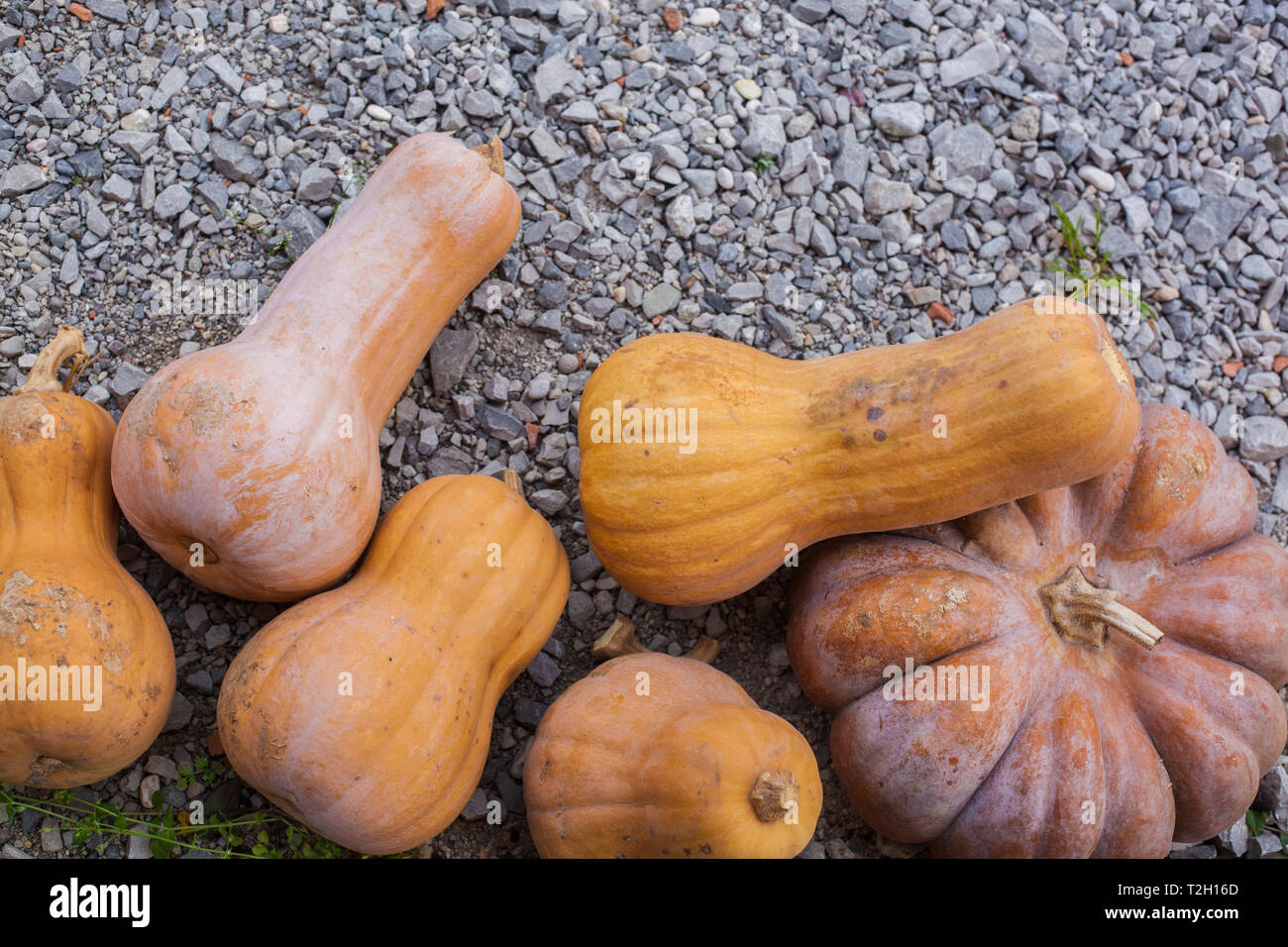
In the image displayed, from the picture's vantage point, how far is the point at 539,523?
104 inches

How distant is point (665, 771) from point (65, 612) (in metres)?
1.36

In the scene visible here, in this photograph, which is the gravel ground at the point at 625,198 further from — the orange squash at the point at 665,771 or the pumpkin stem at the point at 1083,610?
the pumpkin stem at the point at 1083,610

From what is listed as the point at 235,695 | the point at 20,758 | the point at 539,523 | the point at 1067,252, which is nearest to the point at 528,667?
the point at 539,523

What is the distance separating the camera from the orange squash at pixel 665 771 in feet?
7.06

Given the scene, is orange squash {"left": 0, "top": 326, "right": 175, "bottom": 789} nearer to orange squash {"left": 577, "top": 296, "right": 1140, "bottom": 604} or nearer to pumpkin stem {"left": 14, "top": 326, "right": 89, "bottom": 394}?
pumpkin stem {"left": 14, "top": 326, "right": 89, "bottom": 394}

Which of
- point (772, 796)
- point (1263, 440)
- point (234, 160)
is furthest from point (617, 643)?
point (1263, 440)

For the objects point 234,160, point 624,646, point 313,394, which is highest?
point 234,160

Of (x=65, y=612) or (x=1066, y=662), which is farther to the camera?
(x=1066, y=662)

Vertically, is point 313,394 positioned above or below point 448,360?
above

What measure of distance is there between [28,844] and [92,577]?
76cm

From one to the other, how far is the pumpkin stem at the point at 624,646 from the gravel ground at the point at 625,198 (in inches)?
2.4

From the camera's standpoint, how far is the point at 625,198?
3.09 m

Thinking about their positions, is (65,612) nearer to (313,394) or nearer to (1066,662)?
(313,394)

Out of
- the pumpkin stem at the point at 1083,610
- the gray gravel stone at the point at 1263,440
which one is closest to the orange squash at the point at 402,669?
the pumpkin stem at the point at 1083,610
